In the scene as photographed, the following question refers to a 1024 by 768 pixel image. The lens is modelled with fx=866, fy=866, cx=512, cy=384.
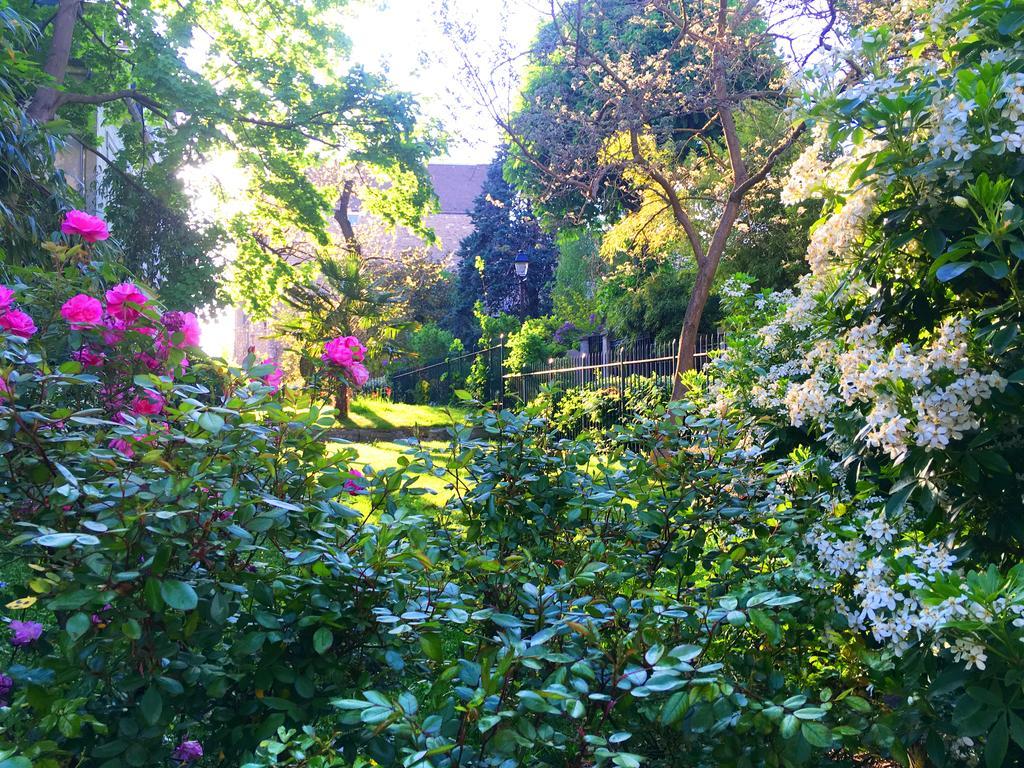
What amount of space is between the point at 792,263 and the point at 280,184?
26.5 feet

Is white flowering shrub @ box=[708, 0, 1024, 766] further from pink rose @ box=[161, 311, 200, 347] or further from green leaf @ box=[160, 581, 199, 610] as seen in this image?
pink rose @ box=[161, 311, 200, 347]

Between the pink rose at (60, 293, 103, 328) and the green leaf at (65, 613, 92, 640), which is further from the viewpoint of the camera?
the pink rose at (60, 293, 103, 328)

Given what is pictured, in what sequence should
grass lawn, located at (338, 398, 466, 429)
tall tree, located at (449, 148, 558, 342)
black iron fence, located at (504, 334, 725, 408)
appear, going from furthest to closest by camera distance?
tall tree, located at (449, 148, 558, 342) → grass lawn, located at (338, 398, 466, 429) → black iron fence, located at (504, 334, 725, 408)

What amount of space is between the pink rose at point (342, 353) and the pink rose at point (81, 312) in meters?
0.72

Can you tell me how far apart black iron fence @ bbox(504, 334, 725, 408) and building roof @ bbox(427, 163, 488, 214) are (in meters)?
37.7

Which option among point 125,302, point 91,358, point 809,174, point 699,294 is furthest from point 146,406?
point 699,294

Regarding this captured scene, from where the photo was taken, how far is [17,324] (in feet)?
7.50

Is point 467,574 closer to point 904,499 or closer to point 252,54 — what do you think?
point 904,499

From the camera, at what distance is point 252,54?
13.5 meters

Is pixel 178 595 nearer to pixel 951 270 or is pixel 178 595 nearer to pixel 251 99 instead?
pixel 951 270

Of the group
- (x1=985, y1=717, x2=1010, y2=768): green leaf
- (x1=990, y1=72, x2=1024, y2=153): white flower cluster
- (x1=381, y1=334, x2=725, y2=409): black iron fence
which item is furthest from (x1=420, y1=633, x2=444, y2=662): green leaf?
(x1=381, y1=334, x2=725, y2=409): black iron fence

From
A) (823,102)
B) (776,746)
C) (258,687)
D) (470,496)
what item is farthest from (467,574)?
(823,102)

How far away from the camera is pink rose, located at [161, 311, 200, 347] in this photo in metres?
2.48

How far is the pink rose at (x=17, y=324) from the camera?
2.28 meters
